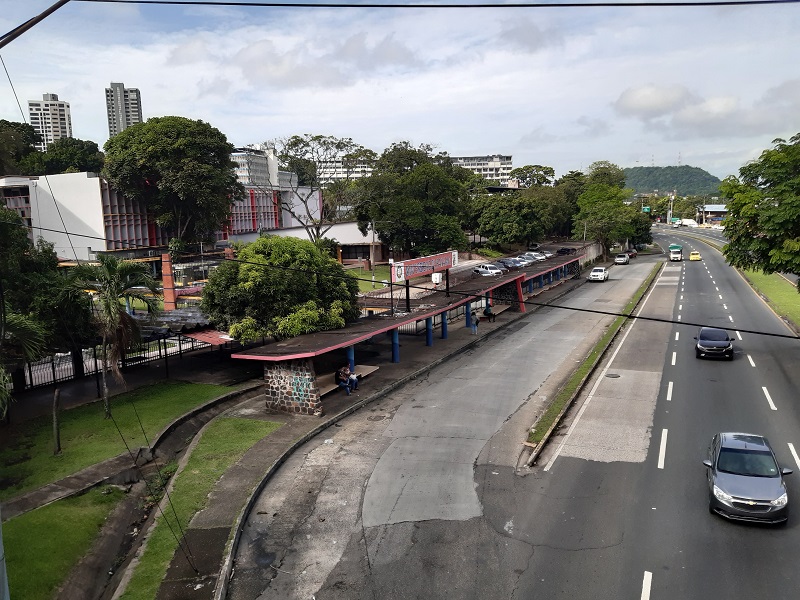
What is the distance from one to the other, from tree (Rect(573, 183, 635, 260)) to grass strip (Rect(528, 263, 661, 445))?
45.2 metres

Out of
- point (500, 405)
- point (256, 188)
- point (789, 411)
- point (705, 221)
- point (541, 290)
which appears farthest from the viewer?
point (705, 221)

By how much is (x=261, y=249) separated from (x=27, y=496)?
1263cm

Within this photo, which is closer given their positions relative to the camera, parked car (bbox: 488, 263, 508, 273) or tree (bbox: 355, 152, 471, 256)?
parked car (bbox: 488, 263, 508, 273)

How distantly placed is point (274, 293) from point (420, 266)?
9361mm

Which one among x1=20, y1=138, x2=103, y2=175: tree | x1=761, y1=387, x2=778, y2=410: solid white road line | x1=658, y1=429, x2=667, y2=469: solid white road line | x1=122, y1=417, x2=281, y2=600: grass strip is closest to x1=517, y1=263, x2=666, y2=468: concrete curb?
x1=658, y1=429, x2=667, y2=469: solid white road line

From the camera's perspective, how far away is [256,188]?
78.4 m

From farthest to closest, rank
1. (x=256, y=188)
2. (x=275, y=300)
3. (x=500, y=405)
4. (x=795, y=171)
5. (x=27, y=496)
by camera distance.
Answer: (x=256, y=188), (x=795, y=171), (x=275, y=300), (x=500, y=405), (x=27, y=496)

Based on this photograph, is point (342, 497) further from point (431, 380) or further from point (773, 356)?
point (773, 356)

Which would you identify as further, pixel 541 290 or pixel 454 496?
pixel 541 290

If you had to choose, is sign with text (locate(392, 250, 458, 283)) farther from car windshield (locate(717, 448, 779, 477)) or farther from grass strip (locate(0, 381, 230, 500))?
car windshield (locate(717, 448, 779, 477))

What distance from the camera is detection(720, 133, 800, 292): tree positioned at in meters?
23.8

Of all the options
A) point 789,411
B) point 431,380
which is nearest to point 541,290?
point 431,380

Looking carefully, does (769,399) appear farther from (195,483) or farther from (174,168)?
(174,168)

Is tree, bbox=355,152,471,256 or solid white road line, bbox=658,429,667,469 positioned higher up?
tree, bbox=355,152,471,256
